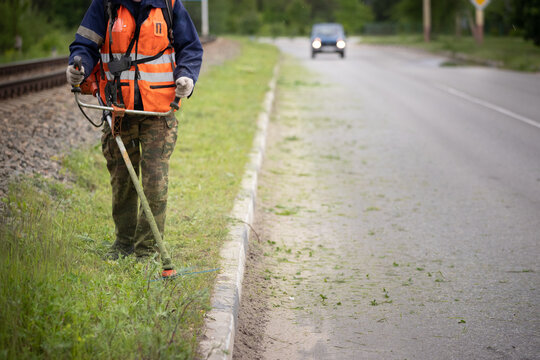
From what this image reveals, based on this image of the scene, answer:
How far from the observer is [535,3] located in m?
28.0

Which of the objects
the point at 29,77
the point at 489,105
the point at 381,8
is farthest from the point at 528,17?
the point at 381,8

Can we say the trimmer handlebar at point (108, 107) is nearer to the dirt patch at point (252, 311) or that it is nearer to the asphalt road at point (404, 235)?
the dirt patch at point (252, 311)

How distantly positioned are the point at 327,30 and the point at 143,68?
30.8m

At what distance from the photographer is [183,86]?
4230 millimetres

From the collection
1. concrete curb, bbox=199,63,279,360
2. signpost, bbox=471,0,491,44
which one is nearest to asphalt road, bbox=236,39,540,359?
concrete curb, bbox=199,63,279,360

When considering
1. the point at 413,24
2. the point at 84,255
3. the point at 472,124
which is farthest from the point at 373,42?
the point at 84,255

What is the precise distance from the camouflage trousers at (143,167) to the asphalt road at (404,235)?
966 millimetres

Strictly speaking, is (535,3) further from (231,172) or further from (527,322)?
(527,322)

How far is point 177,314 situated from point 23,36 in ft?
76.0

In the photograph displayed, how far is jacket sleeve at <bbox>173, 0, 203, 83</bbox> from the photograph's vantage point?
171 inches

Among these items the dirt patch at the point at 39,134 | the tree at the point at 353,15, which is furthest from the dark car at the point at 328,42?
the tree at the point at 353,15

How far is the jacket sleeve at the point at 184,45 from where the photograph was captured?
14.3 feet

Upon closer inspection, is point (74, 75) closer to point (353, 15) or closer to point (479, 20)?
point (479, 20)

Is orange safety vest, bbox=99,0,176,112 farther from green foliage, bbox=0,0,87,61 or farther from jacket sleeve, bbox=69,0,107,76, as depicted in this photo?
green foliage, bbox=0,0,87,61
